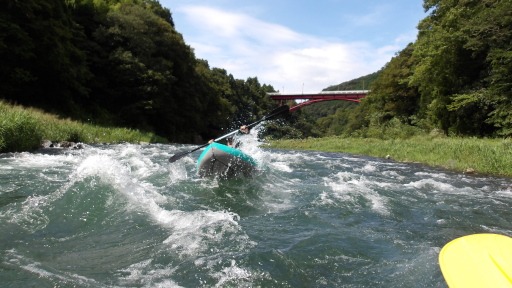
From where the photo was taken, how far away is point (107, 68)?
24.6 m

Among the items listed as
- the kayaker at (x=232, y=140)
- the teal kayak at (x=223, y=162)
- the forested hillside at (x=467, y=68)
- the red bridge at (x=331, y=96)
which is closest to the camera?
the teal kayak at (x=223, y=162)

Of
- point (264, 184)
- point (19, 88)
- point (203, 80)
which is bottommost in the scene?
point (264, 184)

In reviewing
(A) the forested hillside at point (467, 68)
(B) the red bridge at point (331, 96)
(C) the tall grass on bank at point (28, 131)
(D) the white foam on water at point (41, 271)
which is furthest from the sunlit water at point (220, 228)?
(B) the red bridge at point (331, 96)

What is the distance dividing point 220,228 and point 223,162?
322 cm

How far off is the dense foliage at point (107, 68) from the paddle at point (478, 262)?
17.9 meters

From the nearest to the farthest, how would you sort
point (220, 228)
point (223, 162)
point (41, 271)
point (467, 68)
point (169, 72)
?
point (41, 271) → point (220, 228) → point (223, 162) → point (467, 68) → point (169, 72)

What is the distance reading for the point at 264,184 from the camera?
23.8 feet

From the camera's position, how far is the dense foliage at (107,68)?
1616cm

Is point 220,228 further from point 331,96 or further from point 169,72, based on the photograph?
point 331,96

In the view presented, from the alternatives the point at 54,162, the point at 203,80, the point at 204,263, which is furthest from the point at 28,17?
the point at 203,80

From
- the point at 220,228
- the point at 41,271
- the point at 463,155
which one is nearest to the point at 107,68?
the point at 463,155

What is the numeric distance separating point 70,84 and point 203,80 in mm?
16764

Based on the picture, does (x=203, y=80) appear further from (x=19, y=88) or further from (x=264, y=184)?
(x=264, y=184)

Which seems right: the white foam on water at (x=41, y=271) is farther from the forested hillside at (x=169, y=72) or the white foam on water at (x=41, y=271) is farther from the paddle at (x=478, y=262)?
the forested hillside at (x=169, y=72)
